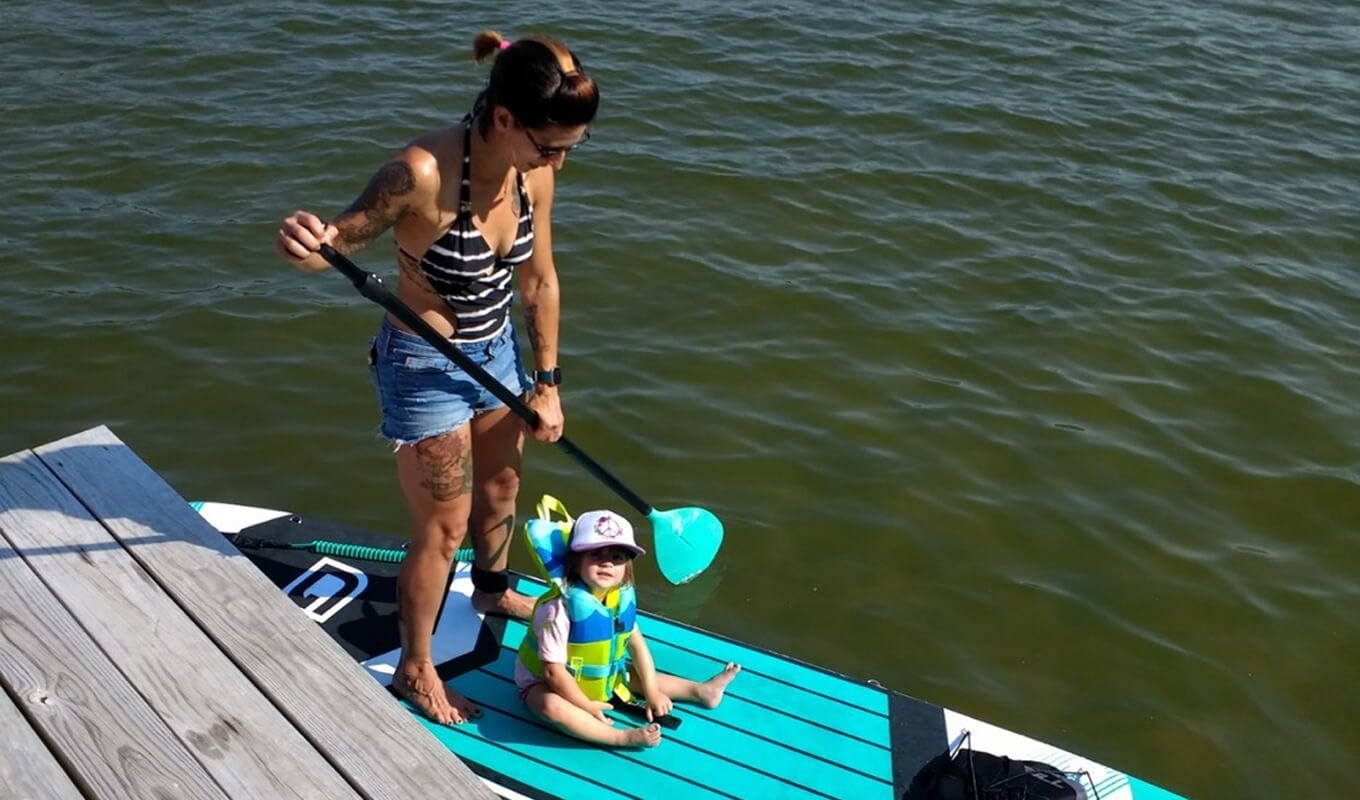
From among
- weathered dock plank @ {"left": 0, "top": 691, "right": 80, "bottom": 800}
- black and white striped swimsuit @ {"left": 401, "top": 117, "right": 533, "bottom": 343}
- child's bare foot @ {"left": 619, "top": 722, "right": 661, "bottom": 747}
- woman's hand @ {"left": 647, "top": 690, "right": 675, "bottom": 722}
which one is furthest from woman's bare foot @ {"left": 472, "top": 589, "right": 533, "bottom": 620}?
weathered dock plank @ {"left": 0, "top": 691, "right": 80, "bottom": 800}

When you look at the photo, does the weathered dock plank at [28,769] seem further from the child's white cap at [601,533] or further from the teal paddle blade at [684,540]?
the teal paddle blade at [684,540]

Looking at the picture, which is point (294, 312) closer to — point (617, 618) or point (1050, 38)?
point (617, 618)

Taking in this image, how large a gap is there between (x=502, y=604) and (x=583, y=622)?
71 centimetres

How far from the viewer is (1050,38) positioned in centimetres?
1129

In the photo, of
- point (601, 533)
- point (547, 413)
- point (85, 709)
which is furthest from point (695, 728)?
point (85, 709)

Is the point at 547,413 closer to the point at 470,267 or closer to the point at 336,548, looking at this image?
the point at 470,267

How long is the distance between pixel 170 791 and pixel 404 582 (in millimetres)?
1213

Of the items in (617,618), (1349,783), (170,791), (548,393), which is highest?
(548,393)

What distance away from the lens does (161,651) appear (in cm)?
357

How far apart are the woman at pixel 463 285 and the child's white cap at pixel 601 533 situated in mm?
310

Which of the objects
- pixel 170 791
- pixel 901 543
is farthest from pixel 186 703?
pixel 901 543

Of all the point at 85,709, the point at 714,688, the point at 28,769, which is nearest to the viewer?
the point at 28,769

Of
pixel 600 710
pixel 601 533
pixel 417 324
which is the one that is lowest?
pixel 600 710

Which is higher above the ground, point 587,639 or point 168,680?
point 168,680
